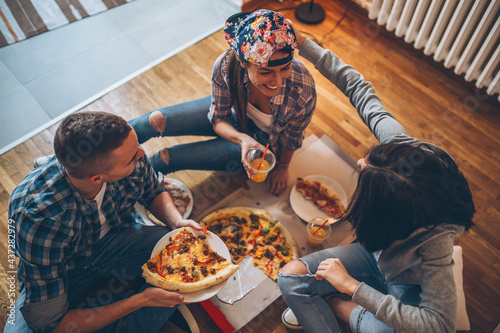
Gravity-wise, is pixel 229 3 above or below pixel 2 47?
above

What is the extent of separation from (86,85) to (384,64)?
2.59 m

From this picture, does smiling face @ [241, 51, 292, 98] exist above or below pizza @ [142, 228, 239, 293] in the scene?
above

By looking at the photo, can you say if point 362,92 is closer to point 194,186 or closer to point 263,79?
point 263,79

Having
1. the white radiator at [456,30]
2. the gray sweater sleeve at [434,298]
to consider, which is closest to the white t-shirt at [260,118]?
the gray sweater sleeve at [434,298]

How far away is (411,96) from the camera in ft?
9.37

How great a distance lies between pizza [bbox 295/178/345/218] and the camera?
2137mm

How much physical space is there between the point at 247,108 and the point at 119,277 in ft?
3.83

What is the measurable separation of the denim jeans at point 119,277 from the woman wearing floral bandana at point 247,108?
0.54 metres

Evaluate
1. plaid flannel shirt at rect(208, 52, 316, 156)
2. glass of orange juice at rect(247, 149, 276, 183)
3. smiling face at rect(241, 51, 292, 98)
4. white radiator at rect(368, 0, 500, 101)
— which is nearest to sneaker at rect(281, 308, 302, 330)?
glass of orange juice at rect(247, 149, 276, 183)

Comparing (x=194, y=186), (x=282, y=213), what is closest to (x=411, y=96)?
(x=282, y=213)

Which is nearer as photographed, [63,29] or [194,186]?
[194,186]

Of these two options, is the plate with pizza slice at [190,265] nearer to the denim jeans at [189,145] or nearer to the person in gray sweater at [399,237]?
the person in gray sweater at [399,237]

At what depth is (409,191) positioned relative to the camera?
1.21 meters

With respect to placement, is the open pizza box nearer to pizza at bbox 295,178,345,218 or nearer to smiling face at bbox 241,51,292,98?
pizza at bbox 295,178,345,218
